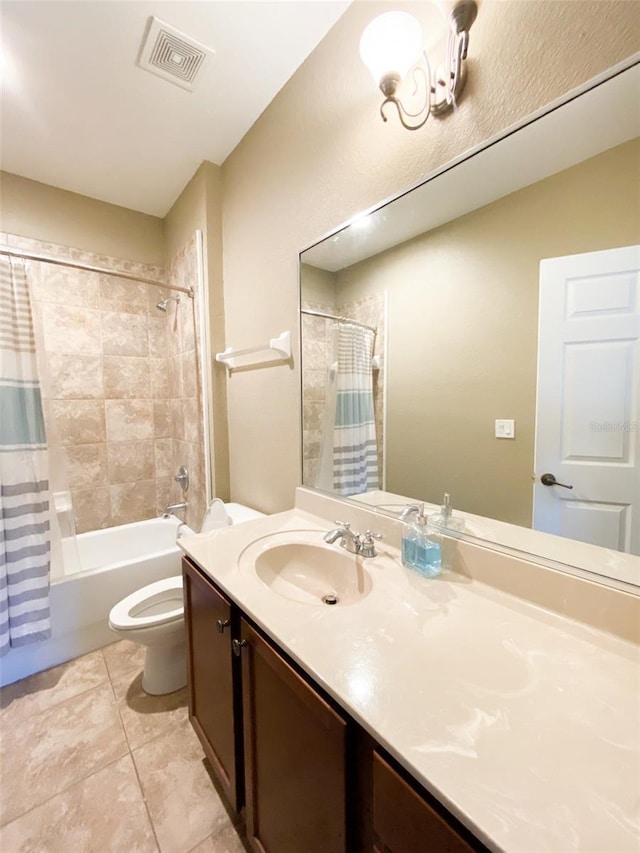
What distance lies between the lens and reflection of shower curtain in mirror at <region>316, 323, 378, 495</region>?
1.28 meters

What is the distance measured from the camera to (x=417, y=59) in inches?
38.6

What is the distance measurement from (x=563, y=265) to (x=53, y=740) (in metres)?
2.32

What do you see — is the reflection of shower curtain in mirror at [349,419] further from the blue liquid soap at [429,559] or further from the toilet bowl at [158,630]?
the toilet bowl at [158,630]

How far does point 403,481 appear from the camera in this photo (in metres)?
1.16

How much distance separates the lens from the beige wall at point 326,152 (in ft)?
2.47

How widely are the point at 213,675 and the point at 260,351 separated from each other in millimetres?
1334

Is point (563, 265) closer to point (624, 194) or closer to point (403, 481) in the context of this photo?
point (624, 194)

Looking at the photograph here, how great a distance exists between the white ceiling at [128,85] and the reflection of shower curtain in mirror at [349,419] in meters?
1.13

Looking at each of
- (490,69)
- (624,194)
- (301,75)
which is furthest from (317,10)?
(624,194)

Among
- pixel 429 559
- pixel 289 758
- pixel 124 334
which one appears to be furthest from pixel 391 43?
pixel 124 334

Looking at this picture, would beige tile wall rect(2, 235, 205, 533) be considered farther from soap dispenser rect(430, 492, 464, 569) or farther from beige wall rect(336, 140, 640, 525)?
soap dispenser rect(430, 492, 464, 569)

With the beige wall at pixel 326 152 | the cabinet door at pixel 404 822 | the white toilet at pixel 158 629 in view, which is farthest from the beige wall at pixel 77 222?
the cabinet door at pixel 404 822

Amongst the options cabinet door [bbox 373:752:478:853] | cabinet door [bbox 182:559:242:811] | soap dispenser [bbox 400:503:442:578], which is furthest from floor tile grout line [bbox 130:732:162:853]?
soap dispenser [bbox 400:503:442:578]

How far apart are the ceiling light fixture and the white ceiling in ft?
1.73
